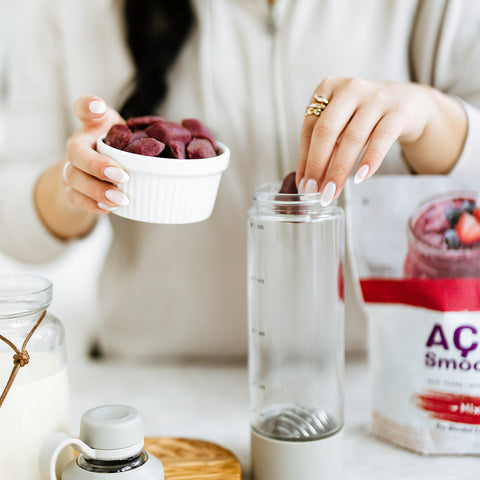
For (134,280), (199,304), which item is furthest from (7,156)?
(199,304)

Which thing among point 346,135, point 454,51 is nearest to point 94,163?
point 346,135

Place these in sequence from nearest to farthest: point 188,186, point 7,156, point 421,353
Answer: point 188,186 → point 421,353 → point 7,156

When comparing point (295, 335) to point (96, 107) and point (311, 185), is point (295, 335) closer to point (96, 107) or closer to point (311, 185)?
point (311, 185)

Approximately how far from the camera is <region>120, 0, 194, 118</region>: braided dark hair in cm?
90

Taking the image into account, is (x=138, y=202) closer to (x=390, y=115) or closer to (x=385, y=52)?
(x=390, y=115)

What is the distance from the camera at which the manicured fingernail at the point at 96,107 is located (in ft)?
2.04

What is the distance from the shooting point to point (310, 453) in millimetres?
604

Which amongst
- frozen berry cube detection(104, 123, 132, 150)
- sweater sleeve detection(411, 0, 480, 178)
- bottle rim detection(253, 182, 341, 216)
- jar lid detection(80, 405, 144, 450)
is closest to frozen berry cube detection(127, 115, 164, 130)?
frozen berry cube detection(104, 123, 132, 150)

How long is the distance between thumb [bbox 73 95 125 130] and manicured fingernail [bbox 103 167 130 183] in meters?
0.10

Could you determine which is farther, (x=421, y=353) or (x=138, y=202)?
(x=421, y=353)

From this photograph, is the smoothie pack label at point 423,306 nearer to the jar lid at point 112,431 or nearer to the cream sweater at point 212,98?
the cream sweater at point 212,98

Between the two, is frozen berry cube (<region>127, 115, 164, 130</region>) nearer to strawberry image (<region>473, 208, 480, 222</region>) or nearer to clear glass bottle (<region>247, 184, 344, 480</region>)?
clear glass bottle (<region>247, 184, 344, 480</region>)

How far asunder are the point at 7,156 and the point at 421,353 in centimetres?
70

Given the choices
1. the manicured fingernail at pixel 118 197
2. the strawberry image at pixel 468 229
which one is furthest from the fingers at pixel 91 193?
the strawberry image at pixel 468 229
